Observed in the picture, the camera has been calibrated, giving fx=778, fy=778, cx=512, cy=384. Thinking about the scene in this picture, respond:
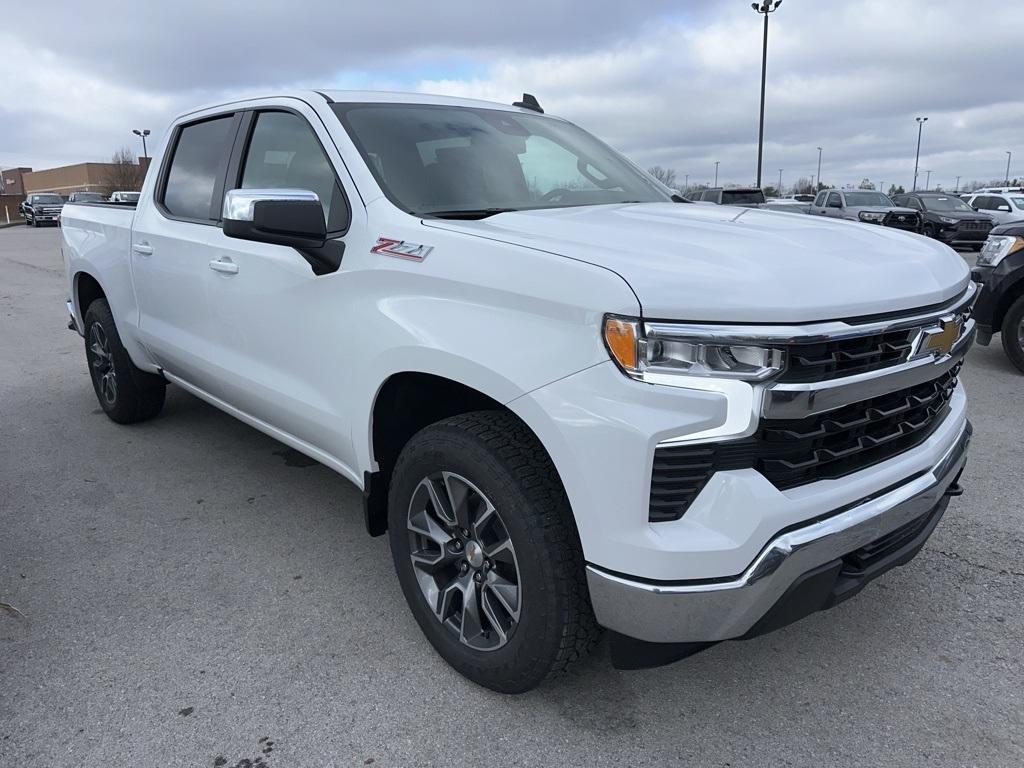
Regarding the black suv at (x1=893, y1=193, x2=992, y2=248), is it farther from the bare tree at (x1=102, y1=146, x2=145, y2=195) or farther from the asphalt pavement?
the bare tree at (x1=102, y1=146, x2=145, y2=195)

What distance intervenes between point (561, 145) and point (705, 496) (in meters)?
2.20

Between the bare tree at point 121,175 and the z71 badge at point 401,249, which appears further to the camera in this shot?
the bare tree at point 121,175

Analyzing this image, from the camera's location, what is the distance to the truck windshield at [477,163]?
Result: 2.82m

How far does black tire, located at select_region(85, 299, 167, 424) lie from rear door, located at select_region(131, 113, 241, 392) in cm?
61

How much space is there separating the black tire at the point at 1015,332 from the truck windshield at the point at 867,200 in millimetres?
14445

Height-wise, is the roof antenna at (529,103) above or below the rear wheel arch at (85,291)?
above

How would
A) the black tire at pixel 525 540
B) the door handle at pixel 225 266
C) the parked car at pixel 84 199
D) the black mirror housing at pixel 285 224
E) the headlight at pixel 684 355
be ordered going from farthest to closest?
the parked car at pixel 84 199 → the door handle at pixel 225 266 → the black mirror housing at pixel 285 224 → the black tire at pixel 525 540 → the headlight at pixel 684 355

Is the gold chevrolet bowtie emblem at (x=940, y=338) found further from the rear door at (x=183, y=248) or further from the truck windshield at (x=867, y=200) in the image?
the truck windshield at (x=867, y=200)

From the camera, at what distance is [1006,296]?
646 centimetres

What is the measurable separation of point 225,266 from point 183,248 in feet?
1.85

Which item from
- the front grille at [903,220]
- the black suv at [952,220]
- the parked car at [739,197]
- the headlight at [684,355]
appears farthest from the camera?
the black suv at [952,220]

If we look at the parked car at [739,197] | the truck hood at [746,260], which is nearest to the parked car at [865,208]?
the parked car at [739,197]

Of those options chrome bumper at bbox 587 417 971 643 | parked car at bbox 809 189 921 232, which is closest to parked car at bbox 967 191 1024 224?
parked car at bbox 809 189 921 232

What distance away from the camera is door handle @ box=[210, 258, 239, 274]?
10.8ft
